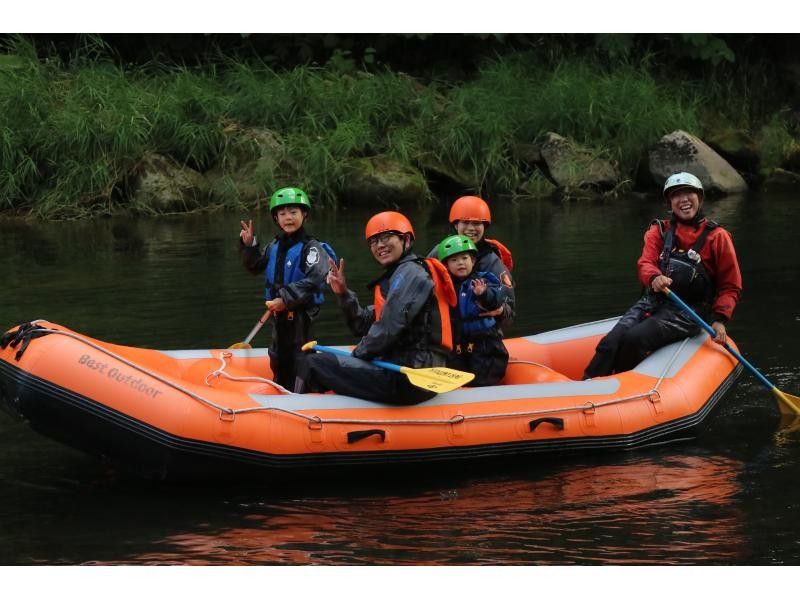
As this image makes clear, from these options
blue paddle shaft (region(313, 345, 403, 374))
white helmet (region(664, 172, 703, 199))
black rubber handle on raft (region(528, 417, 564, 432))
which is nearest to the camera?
blue paddle shaft (region(313, 345, 403, 374))

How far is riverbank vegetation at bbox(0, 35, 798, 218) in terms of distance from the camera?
46.4 feet

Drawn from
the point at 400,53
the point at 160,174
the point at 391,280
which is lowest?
the point at 391,280

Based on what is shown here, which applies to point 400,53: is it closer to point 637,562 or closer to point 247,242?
point 247,242

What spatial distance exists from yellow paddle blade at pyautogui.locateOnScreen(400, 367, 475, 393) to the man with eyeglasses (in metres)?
0.11

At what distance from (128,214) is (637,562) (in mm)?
10388

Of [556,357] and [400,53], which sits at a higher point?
[400,53]

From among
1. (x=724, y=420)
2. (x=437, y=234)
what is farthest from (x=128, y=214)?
(x=724, y=420)

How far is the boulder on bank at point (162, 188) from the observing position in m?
14.1

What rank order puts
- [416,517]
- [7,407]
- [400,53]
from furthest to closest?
[400,53], [7,407], [416,517]

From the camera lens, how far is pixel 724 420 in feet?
20.9

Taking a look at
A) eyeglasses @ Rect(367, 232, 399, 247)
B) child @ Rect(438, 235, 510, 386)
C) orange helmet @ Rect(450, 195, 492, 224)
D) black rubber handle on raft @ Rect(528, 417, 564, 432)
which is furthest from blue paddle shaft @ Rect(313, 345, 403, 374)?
orange helmet @ Rect(450, 195, 492, 224)

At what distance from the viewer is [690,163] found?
1449cm

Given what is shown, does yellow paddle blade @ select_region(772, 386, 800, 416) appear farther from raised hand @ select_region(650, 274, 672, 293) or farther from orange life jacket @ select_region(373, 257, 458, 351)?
orange life jacket @ select_region(373, 257, 458, 351)

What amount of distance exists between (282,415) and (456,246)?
3.60 ft
